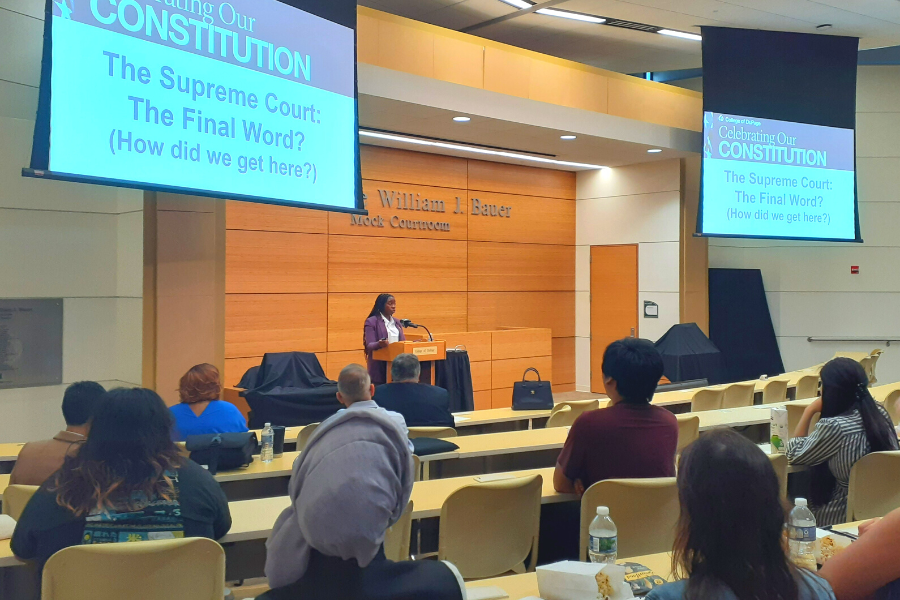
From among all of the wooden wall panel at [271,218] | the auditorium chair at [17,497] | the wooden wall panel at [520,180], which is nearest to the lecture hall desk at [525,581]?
the auditorium chair at [17,497]

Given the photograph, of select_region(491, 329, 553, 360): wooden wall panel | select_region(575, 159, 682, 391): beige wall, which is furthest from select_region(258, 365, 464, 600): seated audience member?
select_region(575, 159, 682, 391): beige wall

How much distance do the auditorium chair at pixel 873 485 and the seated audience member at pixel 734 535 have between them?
6.30ft

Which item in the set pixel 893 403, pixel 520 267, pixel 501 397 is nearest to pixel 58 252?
pixel 501 397

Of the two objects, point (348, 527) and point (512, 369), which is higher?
point (348, 527)

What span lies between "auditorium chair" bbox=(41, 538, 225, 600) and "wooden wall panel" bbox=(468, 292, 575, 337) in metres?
8.15

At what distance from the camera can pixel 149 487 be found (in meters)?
2.27

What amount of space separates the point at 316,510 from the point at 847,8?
8.84 m

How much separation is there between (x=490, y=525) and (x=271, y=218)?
19.7 ft

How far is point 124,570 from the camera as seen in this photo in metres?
2.05

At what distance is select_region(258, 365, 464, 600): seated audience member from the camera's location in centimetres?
167

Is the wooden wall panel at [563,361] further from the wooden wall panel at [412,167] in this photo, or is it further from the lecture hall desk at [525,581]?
the lecture hall desk at [525,581]

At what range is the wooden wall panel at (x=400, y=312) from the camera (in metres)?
8.89

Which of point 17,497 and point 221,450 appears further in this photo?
point 221,450

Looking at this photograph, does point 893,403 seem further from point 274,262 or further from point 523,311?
point 274,262
